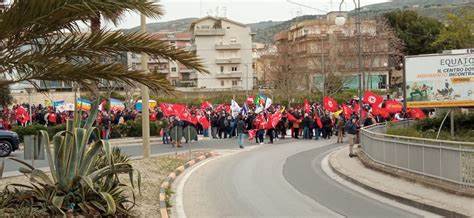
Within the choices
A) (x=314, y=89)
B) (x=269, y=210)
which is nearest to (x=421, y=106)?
(x=269, y=210)

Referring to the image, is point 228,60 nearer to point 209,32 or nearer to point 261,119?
point 209,32

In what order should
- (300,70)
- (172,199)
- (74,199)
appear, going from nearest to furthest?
1. (74,199)
2. (172,199)
3. (300,70)

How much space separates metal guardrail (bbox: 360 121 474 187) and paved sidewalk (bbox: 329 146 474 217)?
1.29ft

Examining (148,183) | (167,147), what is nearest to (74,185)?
(148,183)

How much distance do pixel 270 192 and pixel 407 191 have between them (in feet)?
10.5

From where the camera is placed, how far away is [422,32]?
71938 mm

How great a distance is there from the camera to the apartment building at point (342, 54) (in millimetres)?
60719

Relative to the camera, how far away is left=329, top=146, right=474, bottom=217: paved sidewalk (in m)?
11.1

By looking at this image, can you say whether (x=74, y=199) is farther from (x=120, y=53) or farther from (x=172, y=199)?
(x=172, y=199)

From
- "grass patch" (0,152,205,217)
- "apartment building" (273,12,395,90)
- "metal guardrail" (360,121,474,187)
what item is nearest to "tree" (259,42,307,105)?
"apartment building" (273,12,395,90)

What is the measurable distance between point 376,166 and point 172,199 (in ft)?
23.6

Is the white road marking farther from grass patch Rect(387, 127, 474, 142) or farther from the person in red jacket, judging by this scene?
the person in red jacket

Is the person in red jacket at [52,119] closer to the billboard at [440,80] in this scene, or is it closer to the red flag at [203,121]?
the red flag at [203,121]

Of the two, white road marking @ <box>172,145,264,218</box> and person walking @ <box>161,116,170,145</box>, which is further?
person walking @ <box>161,116,170,145</box>
